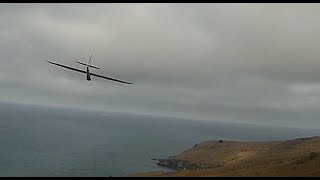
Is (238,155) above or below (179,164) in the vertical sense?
above

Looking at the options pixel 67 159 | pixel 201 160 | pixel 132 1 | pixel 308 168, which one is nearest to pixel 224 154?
pixel 201 160

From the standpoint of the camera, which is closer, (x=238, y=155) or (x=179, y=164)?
(x=238, y=155)

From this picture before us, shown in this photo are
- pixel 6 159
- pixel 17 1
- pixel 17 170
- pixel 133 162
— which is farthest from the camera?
pixel 133 162

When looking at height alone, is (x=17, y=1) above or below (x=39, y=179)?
above

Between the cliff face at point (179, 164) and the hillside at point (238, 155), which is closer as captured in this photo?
the hillside at point (238, 155)

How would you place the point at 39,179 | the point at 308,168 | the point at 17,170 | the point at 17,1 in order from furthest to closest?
the point at 17,170 < the point at 308,168 < the point at 17,1 < the point at 39,179

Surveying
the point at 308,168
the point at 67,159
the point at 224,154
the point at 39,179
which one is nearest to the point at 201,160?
the point at 224,154

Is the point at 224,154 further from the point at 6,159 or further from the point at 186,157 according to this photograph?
the point at 6,159

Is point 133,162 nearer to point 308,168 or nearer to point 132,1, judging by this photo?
point 308,168

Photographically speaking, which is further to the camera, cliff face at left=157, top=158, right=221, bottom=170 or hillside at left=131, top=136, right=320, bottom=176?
cliff face at left=157, top=158, right=221, bottom=170

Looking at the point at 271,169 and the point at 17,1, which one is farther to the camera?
the point at 271,169
